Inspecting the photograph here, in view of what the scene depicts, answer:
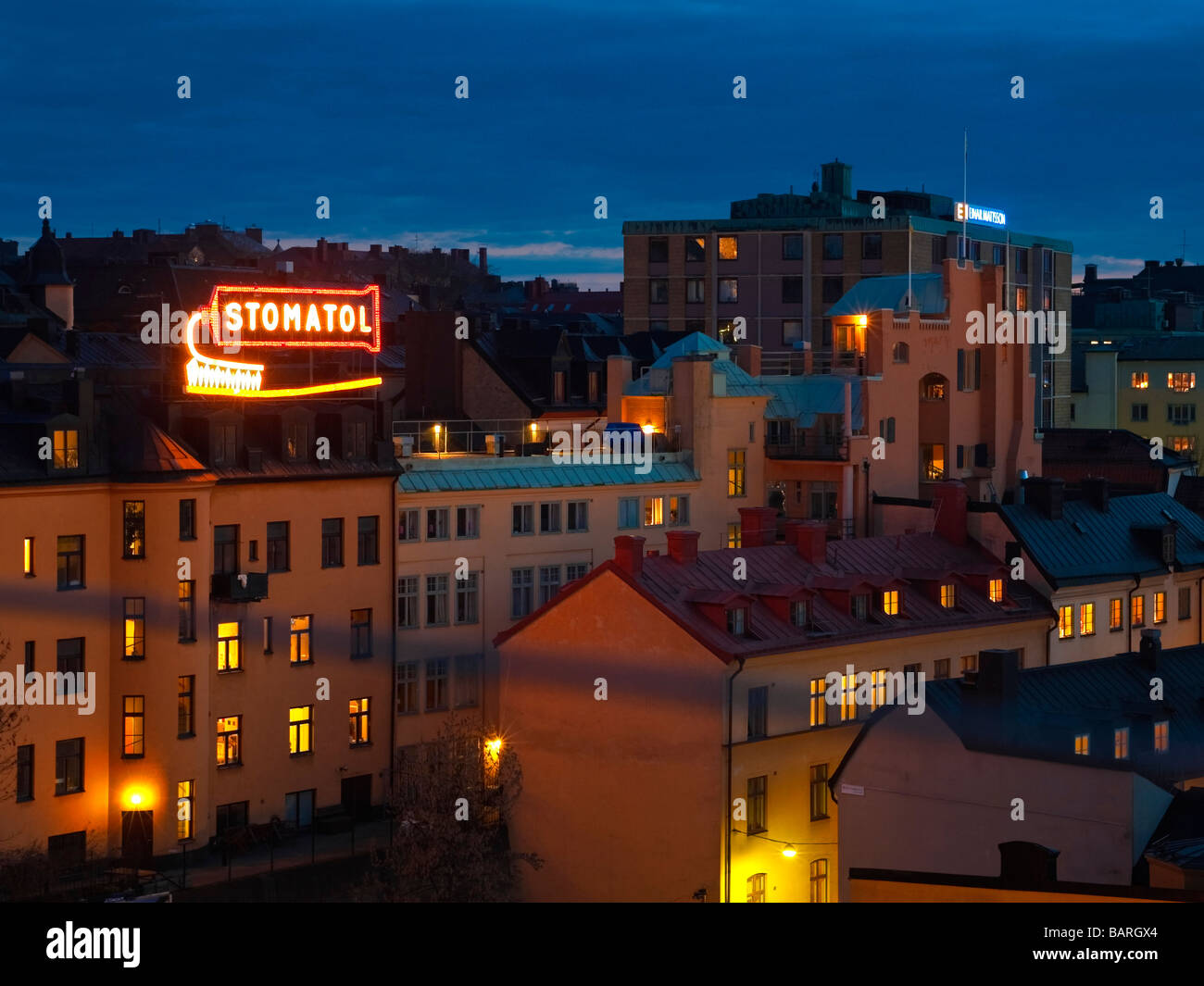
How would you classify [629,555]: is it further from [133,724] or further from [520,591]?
[133,724]

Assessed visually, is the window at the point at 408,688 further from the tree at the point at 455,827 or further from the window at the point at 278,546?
the window at the point at 278,546

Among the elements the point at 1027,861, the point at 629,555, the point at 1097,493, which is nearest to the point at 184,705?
the point at 629,555

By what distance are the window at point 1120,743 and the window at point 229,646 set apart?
23.8 metres

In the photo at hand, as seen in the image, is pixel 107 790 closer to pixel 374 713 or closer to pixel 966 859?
pixel 374 713

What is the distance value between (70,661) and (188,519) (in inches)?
194

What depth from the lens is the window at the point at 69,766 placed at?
48.0 meters

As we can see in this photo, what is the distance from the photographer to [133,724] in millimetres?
49906

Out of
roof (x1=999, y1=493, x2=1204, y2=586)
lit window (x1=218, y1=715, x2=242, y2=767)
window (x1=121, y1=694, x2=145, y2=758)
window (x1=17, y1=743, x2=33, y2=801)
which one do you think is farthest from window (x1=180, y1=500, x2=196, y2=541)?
roof (x1=999, y1=493, x2=1204, y2=586)

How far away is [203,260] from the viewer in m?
109

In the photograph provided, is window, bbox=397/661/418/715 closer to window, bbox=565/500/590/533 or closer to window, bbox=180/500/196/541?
window, bbox=565/500/590/533

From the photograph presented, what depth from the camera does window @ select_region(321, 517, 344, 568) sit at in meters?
54.7

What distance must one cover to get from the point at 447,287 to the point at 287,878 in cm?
9510

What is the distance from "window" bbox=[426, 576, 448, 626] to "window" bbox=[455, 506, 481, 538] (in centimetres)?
163

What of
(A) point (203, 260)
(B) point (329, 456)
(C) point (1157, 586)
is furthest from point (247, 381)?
(A) point (203, 260)
